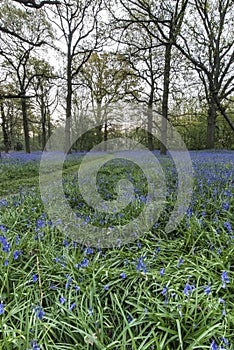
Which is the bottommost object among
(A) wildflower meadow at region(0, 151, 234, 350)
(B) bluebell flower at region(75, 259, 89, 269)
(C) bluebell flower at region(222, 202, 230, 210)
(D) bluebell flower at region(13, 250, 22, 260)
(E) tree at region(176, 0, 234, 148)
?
(A) wildflower meadow at region(0, 151, 234, 350)

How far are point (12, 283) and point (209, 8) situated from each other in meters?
11.0

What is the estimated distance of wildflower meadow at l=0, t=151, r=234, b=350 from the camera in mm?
1572

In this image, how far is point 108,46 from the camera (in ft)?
58.1

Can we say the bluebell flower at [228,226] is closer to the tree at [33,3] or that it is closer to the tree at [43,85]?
the tree at [33,3]

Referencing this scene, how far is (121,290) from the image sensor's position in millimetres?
2102

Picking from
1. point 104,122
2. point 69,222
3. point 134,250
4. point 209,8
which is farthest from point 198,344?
point 104,122

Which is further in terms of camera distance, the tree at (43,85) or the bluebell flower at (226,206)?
the tree at (43,85)

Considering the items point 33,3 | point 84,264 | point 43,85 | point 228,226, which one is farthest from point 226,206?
point 43,85

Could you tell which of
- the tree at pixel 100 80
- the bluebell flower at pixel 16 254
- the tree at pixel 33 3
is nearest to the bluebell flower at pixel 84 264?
the bluebell flower at pixel 16 254

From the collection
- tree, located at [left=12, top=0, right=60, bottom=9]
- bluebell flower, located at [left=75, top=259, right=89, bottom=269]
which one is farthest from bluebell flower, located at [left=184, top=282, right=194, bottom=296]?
tree, located at [left=12, top=0, right=60, bottom=9]

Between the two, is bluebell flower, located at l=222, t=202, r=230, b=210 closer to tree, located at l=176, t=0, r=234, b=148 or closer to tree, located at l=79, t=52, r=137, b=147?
tree, located at l=176, t=0, r=234, b=148

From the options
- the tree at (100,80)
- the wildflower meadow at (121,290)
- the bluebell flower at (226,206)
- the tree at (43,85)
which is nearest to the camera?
the wildflower meadow at (121,290)

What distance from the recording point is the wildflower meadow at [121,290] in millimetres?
1572

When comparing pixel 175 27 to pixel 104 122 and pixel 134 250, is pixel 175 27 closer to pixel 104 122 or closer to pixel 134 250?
pixel 134 250
